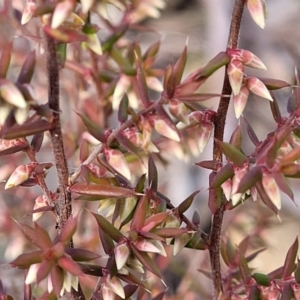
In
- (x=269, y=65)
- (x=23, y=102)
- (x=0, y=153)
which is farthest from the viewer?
(x=269, y=65)

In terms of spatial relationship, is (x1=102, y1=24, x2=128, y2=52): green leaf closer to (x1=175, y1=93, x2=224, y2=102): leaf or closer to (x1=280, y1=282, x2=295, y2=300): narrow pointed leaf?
(x1=175, y1=93, x2=224, y2=102): leaf

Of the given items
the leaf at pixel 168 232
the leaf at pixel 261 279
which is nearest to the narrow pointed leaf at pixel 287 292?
the leaf at pixel 261 279

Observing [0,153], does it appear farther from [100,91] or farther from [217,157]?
[100,91]

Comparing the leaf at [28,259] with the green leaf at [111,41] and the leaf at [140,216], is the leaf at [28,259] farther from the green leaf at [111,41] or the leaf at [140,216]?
the green leaf at [111,41]

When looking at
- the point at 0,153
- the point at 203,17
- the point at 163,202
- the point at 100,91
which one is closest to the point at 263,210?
the point at 100,91

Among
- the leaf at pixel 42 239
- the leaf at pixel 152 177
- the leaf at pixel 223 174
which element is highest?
the leaf at pixel 223 174

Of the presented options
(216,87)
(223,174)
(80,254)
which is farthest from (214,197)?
(216,87)

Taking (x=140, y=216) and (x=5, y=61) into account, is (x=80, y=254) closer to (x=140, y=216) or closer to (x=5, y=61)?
(x=140, y=216)
